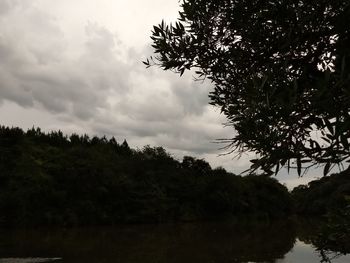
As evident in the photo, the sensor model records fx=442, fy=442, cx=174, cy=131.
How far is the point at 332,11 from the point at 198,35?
56.2 inches

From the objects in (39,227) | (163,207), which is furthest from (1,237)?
(163,207)

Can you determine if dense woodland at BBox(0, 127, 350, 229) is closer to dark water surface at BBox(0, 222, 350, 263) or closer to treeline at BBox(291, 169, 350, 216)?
dark water surface at BBox(0, 222, 350, 263)

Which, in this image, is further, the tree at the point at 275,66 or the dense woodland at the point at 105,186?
the dense woodland at the point at 105,186

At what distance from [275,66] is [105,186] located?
132ft

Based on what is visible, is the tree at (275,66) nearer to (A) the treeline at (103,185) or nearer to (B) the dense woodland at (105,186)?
(B) the dense woodland at (105,186)

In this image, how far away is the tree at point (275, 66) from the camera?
2.42 meters

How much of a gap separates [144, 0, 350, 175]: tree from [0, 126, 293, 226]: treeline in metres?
33.7

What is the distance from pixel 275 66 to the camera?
9.76 feet

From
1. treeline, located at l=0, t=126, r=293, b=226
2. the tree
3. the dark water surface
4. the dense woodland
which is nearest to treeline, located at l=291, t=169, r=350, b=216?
the tree

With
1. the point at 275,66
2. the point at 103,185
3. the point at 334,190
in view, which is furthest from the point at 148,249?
the point at 275,66

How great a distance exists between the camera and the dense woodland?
37031mm

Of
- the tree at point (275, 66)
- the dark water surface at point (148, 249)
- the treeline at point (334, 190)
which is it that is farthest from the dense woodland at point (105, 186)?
the tree at point (275, 66)

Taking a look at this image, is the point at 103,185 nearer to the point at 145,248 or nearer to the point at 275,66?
the point at 145,248

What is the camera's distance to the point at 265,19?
335 centimetres
